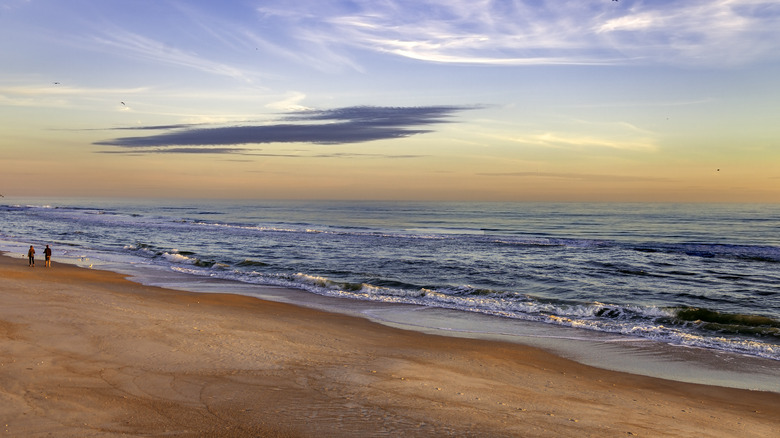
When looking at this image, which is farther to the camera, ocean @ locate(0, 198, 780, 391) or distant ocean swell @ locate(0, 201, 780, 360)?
distant ocean swell @ locate(0, 201, 780, 360)

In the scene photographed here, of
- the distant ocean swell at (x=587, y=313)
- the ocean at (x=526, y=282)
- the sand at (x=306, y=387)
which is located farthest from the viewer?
the distant ocean swell at (x=587, y=313)

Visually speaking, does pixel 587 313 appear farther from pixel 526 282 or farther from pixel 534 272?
pixel 534 272

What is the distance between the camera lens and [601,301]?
18844mm

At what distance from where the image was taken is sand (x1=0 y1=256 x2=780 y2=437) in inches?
277

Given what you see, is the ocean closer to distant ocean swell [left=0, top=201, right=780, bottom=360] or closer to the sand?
distant ocean swell [left=0, top=201, right=780, bottom=360]

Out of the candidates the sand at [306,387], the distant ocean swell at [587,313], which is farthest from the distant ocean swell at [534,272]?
the sand at [306,387]

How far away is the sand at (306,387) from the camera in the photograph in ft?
23.1

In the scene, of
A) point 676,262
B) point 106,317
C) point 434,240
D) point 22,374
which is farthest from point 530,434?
point 434,240

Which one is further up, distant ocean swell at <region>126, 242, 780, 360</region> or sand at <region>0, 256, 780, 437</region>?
sand at <region>0, 256, 780, 437</region>

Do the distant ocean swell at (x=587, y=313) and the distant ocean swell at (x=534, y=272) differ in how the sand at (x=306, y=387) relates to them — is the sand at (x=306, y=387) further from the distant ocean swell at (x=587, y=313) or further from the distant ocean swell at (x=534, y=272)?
the distant ocean swell at (x=534, y=272)

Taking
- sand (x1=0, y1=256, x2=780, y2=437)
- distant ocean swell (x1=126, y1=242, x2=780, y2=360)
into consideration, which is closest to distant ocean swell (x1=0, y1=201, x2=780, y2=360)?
distant ocean swell (x1=126, y1=242, x2=780, y2=360)

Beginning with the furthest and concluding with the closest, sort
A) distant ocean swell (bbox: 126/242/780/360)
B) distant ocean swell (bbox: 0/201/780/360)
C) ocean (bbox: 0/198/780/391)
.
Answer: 1. distant ocean swell (bbox: 0/201/780/360)
2. distant ocean swell (bbox: 126/242/780/360)
3. ocean (bbox: 0/198/780/391)

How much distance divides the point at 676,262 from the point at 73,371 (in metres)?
31.5

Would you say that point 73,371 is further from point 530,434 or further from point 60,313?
point 530,434
